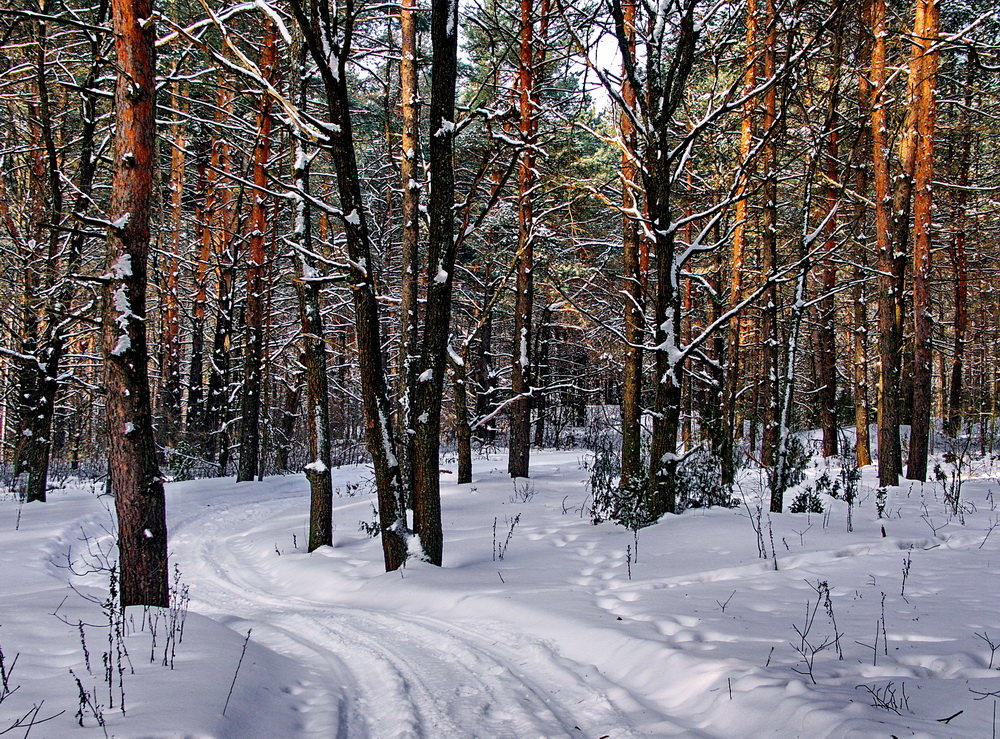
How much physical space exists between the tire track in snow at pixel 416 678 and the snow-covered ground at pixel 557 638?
2 cm

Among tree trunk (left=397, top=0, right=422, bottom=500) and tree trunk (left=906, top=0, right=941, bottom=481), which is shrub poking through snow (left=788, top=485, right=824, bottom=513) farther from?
tree trunk (left=906, top=0, right=941, bottom=481)

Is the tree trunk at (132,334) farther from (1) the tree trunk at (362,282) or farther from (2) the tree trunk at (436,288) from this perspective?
(2) the tree trunk at (436,288)

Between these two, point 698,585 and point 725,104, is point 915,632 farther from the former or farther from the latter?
point 725,104

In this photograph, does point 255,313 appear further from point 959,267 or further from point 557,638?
point 959,267

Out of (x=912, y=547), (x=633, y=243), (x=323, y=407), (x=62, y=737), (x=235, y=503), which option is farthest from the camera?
(x=235, y=503)

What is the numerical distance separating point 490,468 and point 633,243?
334 inches

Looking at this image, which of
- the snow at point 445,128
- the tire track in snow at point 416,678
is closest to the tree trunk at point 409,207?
the snow at point 445,128

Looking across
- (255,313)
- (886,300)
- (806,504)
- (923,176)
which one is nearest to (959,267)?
(923,176)

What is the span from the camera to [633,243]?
30.7 feet

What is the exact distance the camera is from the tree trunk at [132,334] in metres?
4.69

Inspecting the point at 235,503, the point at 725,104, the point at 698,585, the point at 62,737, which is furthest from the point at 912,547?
the point at 235,503

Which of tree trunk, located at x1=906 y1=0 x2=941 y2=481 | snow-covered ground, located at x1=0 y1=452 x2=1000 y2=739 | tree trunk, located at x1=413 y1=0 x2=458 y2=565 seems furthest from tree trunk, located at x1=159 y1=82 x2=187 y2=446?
tree trunk, located at x1=906 y1=0 x2=941 y2=481

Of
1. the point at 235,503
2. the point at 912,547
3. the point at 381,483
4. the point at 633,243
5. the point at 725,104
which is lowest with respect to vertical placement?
the point at 235,503

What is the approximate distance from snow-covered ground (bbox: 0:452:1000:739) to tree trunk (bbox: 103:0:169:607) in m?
0.49
